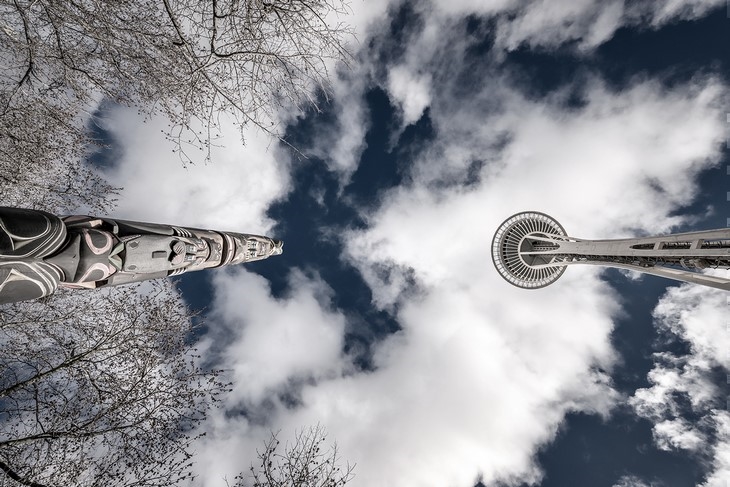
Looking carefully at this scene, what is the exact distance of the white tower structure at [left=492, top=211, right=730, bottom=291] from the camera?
1516 centimetres

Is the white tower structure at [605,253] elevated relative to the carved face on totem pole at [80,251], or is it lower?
elevated

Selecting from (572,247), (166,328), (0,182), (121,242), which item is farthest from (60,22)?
(572,247)

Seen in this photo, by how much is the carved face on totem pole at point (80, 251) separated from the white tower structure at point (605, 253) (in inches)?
830

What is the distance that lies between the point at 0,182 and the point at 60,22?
6.75 meters

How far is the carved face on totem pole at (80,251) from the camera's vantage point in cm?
467

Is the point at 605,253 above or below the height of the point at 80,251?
above

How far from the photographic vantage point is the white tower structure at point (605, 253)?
1516cm

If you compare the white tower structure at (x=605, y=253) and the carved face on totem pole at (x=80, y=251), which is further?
the white tower structure at (x=605, y=253)

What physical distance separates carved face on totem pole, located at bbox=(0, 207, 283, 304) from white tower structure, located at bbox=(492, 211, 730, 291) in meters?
21.1

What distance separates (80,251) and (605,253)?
29.5 meters

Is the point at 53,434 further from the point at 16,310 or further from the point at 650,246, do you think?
the point at 650,246

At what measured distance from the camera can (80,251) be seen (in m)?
5.70

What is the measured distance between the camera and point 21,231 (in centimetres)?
466

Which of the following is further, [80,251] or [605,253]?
[605,253]
